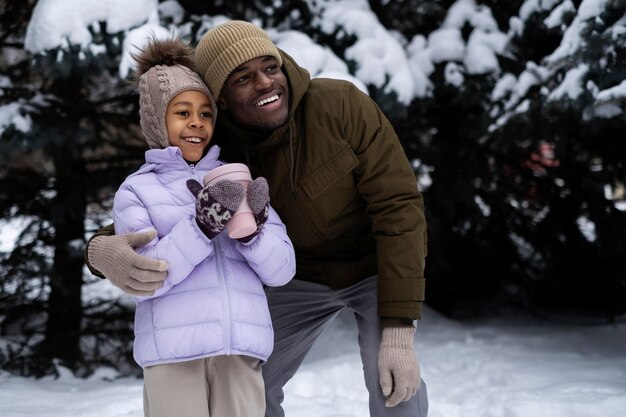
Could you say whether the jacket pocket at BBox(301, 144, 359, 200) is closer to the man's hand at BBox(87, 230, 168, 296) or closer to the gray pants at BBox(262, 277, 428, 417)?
the gray pants at BBox(262, 277, 428, 417)

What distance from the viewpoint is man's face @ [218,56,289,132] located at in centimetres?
236

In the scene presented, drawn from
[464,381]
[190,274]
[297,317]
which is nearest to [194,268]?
[190,274]

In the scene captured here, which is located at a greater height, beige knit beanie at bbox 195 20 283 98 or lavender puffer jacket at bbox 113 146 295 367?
beige knit beanie at bbox 195 20 283 98

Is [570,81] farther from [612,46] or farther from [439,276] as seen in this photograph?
[439,276]

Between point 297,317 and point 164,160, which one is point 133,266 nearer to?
point 164,160

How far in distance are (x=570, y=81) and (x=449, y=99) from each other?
169 centimetres

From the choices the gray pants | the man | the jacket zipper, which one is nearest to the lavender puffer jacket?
the jacket zipper

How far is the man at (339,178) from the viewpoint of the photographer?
2.34 m

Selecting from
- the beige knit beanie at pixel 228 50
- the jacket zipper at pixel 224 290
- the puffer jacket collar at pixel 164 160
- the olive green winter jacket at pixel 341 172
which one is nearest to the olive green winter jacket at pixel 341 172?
the olive green winter jacket at pixel 341 172

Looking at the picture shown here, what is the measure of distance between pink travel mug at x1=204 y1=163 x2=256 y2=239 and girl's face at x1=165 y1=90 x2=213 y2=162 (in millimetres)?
248

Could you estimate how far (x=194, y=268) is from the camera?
6.76 ft

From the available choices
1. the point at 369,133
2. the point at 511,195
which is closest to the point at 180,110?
the point at 369,133

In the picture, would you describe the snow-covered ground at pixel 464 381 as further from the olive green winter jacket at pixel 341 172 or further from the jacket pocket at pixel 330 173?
the jacket pocket at pixel 330 173

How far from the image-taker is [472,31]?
5.00 meters
